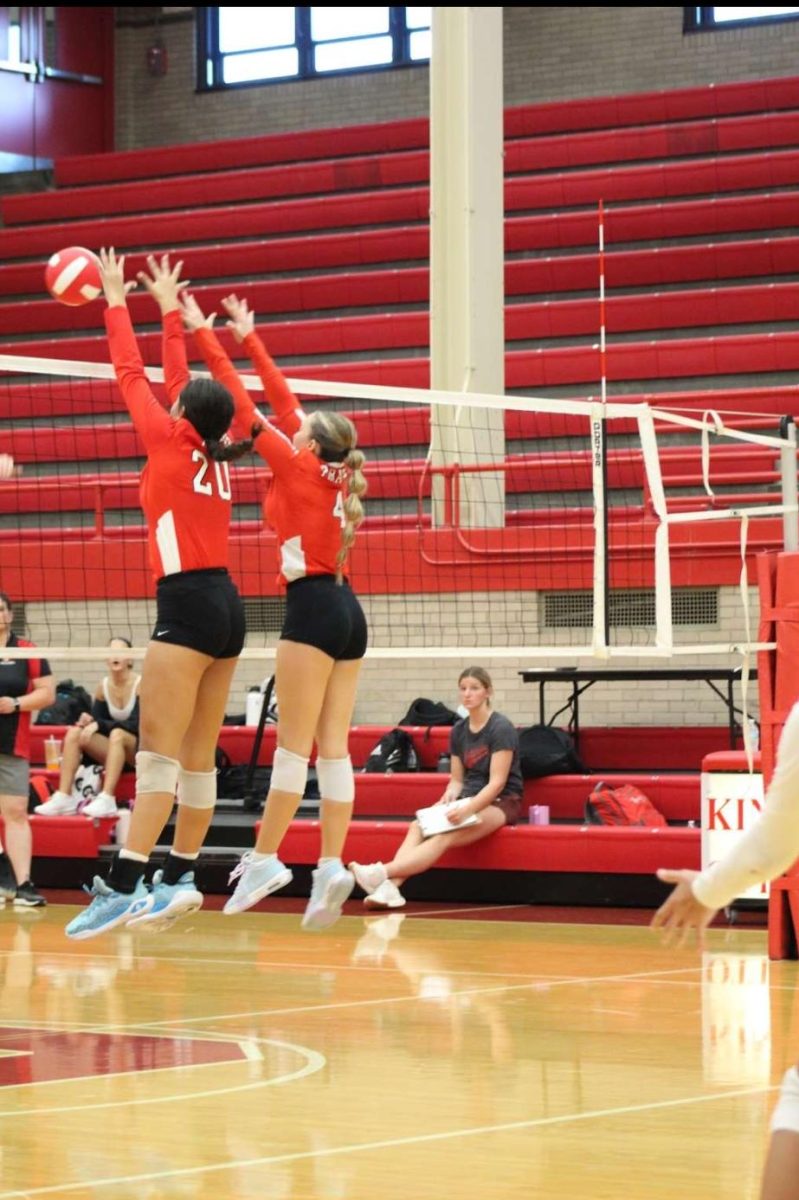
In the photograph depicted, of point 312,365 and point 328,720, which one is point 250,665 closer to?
point 312,365

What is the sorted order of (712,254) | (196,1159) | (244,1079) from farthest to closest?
1. (712,254)
2. (244,1079)
3. (196,1159)

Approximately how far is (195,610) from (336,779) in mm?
980

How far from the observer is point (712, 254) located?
15875mm

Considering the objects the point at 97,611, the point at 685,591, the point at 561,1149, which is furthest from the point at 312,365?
the point at 561,1149

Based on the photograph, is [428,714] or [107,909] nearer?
[107,909]

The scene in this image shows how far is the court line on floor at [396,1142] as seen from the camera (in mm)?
4406

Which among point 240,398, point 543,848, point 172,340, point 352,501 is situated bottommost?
point 543,848

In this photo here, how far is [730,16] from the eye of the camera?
60.5ft

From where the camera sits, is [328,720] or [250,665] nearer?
[328,720]

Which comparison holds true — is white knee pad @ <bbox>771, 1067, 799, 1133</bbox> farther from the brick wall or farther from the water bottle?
the brick wall

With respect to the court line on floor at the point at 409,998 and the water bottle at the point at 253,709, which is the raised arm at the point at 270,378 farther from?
the water bottle at the point at 253,709

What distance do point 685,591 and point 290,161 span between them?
9.06m

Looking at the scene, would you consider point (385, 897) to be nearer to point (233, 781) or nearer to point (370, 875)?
point (370, 875)

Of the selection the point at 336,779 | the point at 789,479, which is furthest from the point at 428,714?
the point at 336,779
